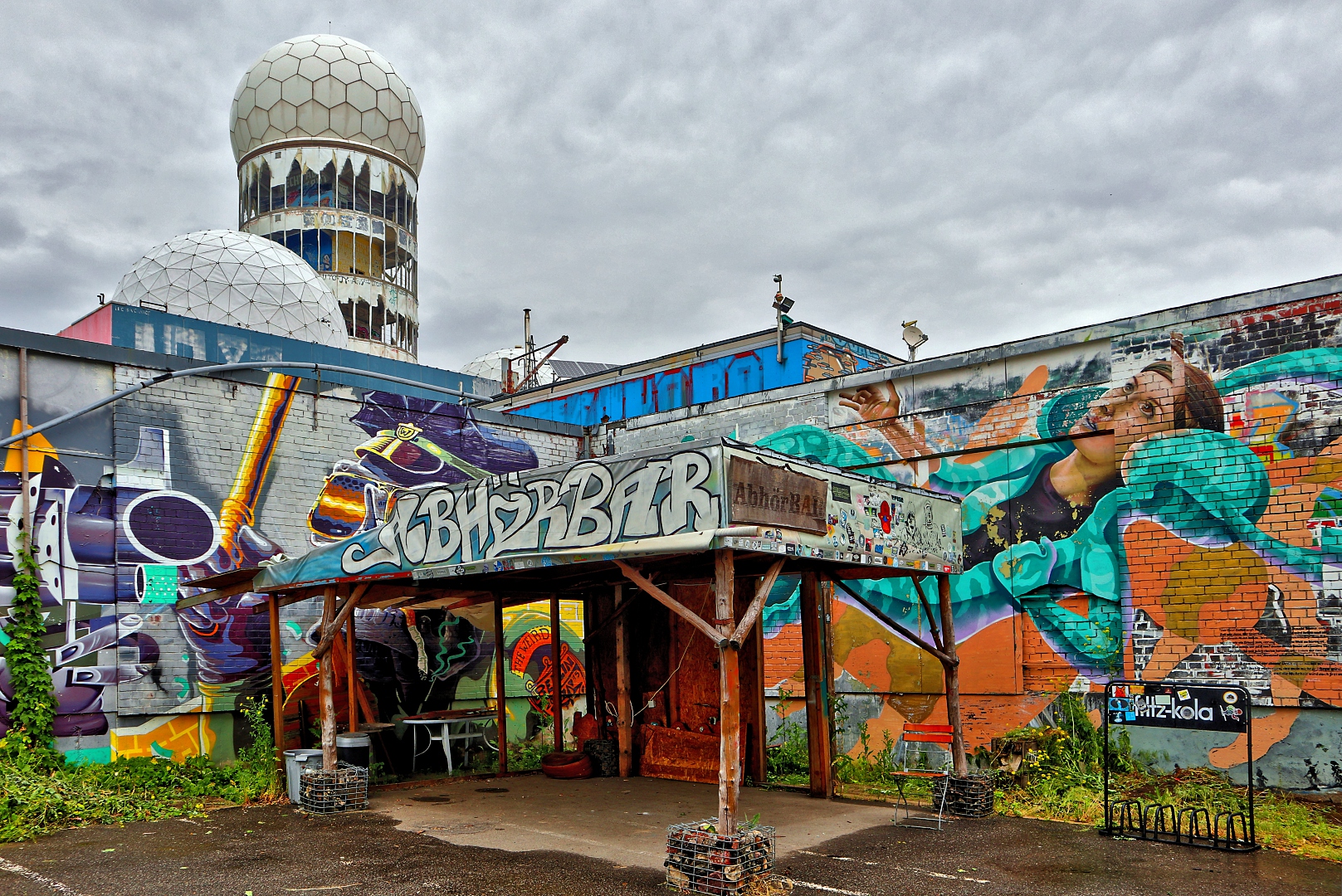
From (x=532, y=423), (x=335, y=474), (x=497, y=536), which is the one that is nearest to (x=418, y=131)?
(x=532, y=423)

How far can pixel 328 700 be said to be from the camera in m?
11.5

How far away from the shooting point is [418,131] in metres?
36.8

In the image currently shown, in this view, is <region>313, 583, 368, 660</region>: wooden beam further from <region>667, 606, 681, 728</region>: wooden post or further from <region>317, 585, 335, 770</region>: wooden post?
<region>667, 606, 681, 728</region>: wooden post

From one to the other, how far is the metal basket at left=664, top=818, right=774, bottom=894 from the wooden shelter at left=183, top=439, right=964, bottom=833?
0.20 meters

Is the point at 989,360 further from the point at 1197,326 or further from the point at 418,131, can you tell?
the point at 418,131

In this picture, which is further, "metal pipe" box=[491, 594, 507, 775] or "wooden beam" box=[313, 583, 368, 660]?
"metal pipe" box=[491, 594, 507, 775]

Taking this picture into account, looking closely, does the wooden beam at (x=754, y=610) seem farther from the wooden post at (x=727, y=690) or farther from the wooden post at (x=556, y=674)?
the wooden post at (x=556, y=674)

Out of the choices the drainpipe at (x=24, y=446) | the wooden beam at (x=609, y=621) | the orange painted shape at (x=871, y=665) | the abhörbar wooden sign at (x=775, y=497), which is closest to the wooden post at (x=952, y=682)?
the abhörbar wooden sign at (x=775, y=497)

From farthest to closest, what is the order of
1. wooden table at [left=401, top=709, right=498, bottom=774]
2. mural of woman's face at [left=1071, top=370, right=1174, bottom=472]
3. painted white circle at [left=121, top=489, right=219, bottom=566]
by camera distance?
wooden table at [left=401, top=709, right=498, bottom=774]
painted white circle at [left=121, top=489, right=219, bottom=566]
mural of woman's face at [left=1071, top=370, right=1174, bottom=472]

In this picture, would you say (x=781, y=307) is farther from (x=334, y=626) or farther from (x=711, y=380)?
(x=334, y=626)

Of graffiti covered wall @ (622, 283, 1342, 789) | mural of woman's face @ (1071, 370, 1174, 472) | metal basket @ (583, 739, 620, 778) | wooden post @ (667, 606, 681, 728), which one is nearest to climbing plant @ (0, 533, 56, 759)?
metal basket @ (583, 739, 620, 778)

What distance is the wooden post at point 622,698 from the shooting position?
14.1 meters

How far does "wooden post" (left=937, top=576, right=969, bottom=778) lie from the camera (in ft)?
35.6

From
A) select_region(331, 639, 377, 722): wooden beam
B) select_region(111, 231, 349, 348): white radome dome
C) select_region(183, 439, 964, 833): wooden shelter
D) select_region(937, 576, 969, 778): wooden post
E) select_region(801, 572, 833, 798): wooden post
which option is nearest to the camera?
select_region(183, 439, 964, 833): wooden shelter
